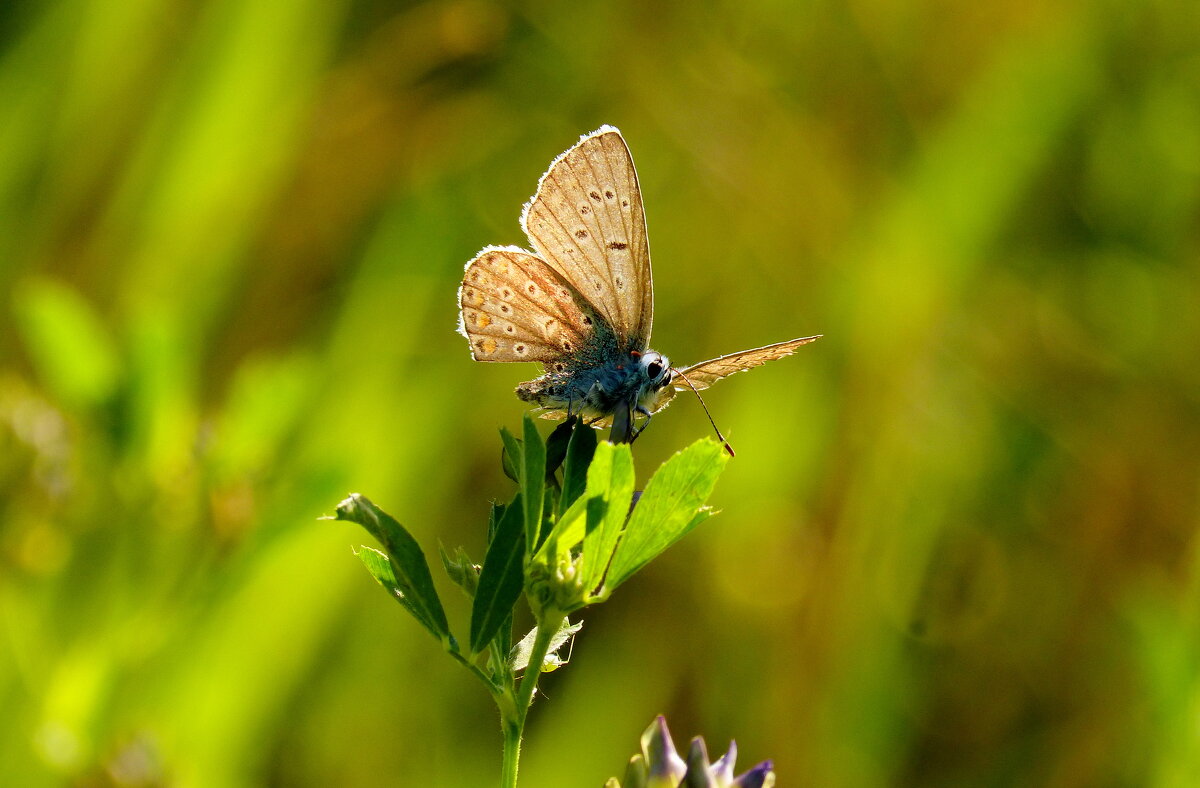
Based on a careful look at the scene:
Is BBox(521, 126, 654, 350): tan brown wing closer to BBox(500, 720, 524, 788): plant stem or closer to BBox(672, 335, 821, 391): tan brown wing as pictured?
BBox(672, 335, 821, 391): tan brown wing

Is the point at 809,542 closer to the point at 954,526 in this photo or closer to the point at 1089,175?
the point at 954,526

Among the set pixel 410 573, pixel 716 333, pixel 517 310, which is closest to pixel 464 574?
pixel 410 573

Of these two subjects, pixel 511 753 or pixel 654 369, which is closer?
pixel 511 753

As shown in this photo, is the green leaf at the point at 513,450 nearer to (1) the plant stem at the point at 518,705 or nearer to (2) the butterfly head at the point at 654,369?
(1) the plant stem at the point at 518,705

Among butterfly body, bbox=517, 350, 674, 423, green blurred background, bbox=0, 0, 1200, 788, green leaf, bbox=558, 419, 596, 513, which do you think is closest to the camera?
green leaf, bbox=558, 419, 596, 513

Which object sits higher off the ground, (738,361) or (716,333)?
(738,361)

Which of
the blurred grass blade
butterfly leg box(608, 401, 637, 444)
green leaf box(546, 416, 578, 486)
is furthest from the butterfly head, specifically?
the blurred grass blade

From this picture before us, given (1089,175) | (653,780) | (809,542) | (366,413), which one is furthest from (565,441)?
(1089,175)

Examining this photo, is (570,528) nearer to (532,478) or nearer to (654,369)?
(532,478)
